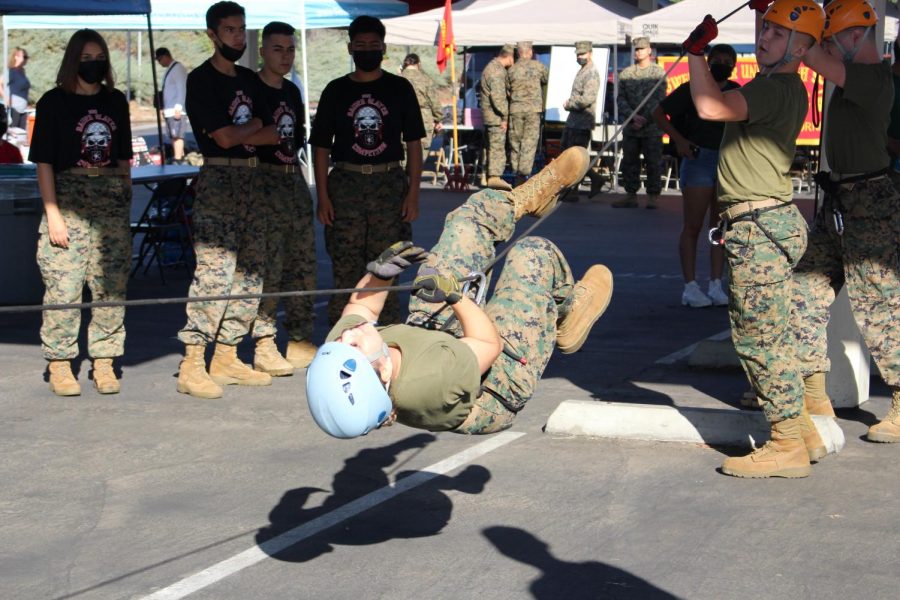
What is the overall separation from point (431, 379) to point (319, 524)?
121 cm

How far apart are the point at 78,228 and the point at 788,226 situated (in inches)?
167

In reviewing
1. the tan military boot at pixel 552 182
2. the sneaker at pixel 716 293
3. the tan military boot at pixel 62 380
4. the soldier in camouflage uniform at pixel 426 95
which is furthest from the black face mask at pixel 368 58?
the soldier in camouflage uniform at pixel 426 95

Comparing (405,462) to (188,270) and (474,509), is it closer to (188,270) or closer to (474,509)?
(474,509)

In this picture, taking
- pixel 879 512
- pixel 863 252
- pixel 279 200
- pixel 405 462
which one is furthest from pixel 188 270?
pixel 879 512

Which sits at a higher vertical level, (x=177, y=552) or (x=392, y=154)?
(x=392, y=154)

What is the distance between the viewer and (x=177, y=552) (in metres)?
5.38

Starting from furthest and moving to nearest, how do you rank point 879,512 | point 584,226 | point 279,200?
point 584,226, point 279,200, point 879,512

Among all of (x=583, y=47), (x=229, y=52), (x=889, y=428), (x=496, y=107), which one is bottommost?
(x=889, y=428)

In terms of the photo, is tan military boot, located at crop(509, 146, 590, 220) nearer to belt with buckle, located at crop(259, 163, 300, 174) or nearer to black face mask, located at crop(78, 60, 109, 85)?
belt with buckle, located at crop(259, 163, 300, 174)

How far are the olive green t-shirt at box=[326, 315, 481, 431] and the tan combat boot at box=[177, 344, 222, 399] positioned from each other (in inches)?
127

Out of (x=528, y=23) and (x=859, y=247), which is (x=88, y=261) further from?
(x=528, y=23)

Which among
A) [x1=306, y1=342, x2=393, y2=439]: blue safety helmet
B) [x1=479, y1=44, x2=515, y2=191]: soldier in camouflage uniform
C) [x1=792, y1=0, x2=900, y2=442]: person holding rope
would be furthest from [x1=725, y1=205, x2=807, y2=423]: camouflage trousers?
[x1=479, y1=44, x2=515, y2=191]: soldier in camouflage uniform

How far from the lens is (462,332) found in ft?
18.3

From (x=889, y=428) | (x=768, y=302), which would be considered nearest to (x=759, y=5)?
(x=768, y=302)
